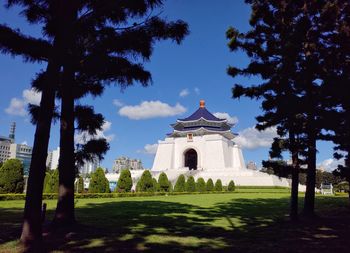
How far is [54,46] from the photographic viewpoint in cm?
812

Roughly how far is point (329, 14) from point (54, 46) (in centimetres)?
983

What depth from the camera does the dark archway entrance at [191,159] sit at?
6712 centimetres

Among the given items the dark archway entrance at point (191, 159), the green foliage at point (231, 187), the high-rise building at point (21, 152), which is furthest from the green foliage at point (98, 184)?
the high-rise building at point (21, 152)

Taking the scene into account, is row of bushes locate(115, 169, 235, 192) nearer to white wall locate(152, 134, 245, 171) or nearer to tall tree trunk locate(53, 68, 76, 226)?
white wall locate(152, 134, 245, 171)

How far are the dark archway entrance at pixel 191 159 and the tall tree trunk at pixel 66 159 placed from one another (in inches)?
2245

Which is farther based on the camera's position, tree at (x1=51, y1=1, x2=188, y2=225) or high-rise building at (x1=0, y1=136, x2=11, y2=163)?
high-rise building at (x1=0, y1=136, x2=11, y2=163)

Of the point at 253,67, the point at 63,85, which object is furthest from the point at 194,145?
the point at 63,85

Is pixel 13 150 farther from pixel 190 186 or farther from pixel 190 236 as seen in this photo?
pixel 190 236

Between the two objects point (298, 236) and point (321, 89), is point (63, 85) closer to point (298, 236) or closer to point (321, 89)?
point (298, 236)

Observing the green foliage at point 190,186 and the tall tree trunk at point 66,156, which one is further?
the green foliage at point 190,186

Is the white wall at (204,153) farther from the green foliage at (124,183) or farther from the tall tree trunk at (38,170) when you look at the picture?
the tall tree trunk at (38,170)

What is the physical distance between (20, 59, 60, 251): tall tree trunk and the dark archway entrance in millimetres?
58983

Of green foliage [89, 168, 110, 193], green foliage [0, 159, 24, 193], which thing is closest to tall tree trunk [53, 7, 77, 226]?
green foliage [0, 159, 24, 193]

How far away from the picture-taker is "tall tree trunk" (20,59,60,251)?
7188 mm
